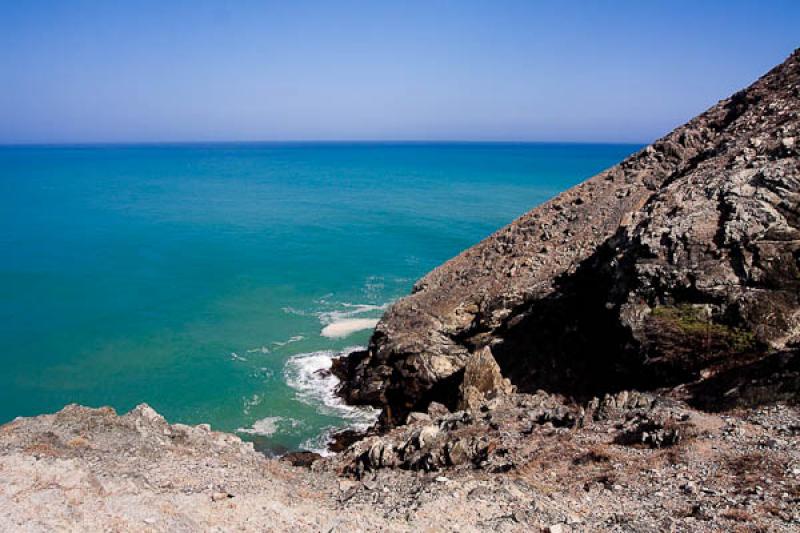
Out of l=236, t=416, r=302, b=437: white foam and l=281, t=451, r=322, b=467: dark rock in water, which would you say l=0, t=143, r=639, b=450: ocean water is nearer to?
l=236, t=416, r=302, b=437: white foam

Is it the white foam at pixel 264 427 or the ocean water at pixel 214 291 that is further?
the ocean water at pixel 214 291

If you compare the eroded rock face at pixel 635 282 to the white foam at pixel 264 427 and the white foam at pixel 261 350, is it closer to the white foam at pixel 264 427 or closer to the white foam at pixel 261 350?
the white foam at pixel 264 427

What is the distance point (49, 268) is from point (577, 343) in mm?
48756

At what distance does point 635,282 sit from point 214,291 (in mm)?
34820

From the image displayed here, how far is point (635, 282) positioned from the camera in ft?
61.4

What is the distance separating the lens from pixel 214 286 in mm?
47156

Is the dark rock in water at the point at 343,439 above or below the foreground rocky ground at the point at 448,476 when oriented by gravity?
below

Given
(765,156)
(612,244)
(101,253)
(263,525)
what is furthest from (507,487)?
(101,253)

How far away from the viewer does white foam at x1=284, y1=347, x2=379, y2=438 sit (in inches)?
1070

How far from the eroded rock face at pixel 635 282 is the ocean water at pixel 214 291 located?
4985mm

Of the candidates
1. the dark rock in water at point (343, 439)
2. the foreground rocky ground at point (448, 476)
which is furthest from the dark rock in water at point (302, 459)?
the dark rock in water at point (343, 439)

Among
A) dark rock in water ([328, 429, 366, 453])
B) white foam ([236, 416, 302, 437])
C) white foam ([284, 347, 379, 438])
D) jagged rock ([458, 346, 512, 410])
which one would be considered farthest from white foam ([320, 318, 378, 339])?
jagged rock ([458, 346, 512, 410])

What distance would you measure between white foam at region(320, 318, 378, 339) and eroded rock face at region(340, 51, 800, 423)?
187 inches

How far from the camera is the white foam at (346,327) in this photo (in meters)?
36.7
